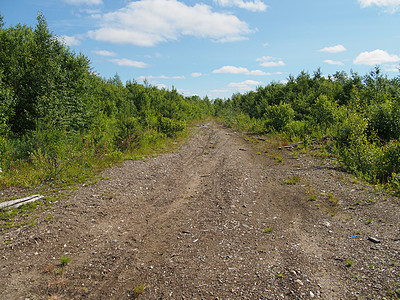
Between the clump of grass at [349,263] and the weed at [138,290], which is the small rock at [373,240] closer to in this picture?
the clump of grass at [349,263]

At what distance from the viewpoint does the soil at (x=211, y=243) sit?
11.7 ft

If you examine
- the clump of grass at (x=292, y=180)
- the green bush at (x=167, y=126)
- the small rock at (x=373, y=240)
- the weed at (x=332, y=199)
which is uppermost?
the green bush at (x=167, y=126)

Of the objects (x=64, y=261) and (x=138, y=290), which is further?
(x=64, y=261)

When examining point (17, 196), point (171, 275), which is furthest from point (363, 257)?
point (17, 196)

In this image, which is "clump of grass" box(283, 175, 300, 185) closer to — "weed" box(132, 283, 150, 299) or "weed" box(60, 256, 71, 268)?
"weed" box(132, 283, 150, 299)

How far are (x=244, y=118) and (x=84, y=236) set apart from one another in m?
25.3

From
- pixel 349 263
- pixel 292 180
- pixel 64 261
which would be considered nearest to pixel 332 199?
pixel 292 180

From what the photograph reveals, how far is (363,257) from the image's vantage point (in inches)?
162

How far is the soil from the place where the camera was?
11.7 feet

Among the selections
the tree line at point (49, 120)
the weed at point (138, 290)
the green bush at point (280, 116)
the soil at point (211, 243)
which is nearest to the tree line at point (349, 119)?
the green bush at point (280, 116)

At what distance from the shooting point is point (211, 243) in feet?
15.9

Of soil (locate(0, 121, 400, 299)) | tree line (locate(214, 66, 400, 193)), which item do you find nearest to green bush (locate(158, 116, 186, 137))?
tree line (locate(214, 66, 400, 193))

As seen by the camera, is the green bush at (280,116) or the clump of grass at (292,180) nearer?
the clump of grass at (292,180)

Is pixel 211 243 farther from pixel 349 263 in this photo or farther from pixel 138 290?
pixel 349 263
